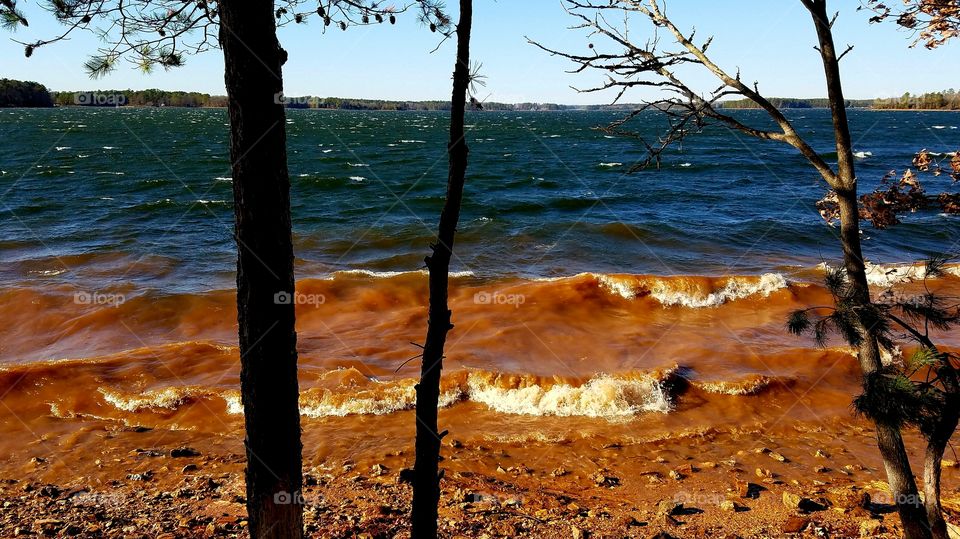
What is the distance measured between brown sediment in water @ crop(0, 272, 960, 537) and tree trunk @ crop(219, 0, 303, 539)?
65.6 inches

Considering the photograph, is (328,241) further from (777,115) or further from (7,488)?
(777,115)

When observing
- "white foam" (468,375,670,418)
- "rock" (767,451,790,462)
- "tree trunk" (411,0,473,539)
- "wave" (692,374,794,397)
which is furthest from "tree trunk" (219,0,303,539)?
"wave" (692,374,794,397)

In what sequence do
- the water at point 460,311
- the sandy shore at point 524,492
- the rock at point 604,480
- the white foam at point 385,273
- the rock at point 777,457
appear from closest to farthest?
the sandy shore at point 524,492, the rock at point 604,480, the rock at point 777,457, the water at point 460,311, the white foam at point 385,273

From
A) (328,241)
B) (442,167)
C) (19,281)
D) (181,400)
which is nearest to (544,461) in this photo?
(181,400)

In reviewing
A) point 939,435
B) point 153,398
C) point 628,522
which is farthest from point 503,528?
point 153,398

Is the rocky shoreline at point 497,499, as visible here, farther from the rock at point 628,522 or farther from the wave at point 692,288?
the wave at point 692,288

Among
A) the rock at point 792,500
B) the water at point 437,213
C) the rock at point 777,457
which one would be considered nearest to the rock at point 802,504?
the rock at point 792,500

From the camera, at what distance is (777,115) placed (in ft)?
11.6

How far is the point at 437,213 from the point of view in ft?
78.7

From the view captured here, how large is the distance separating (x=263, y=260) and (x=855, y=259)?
10.5 feet

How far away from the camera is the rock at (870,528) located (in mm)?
4611

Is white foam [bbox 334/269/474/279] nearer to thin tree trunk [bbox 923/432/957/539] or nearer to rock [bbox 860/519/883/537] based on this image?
rock [bbox 860/519/883/537]

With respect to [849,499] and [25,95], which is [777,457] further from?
[25,95]

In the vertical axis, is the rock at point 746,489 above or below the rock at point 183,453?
above
